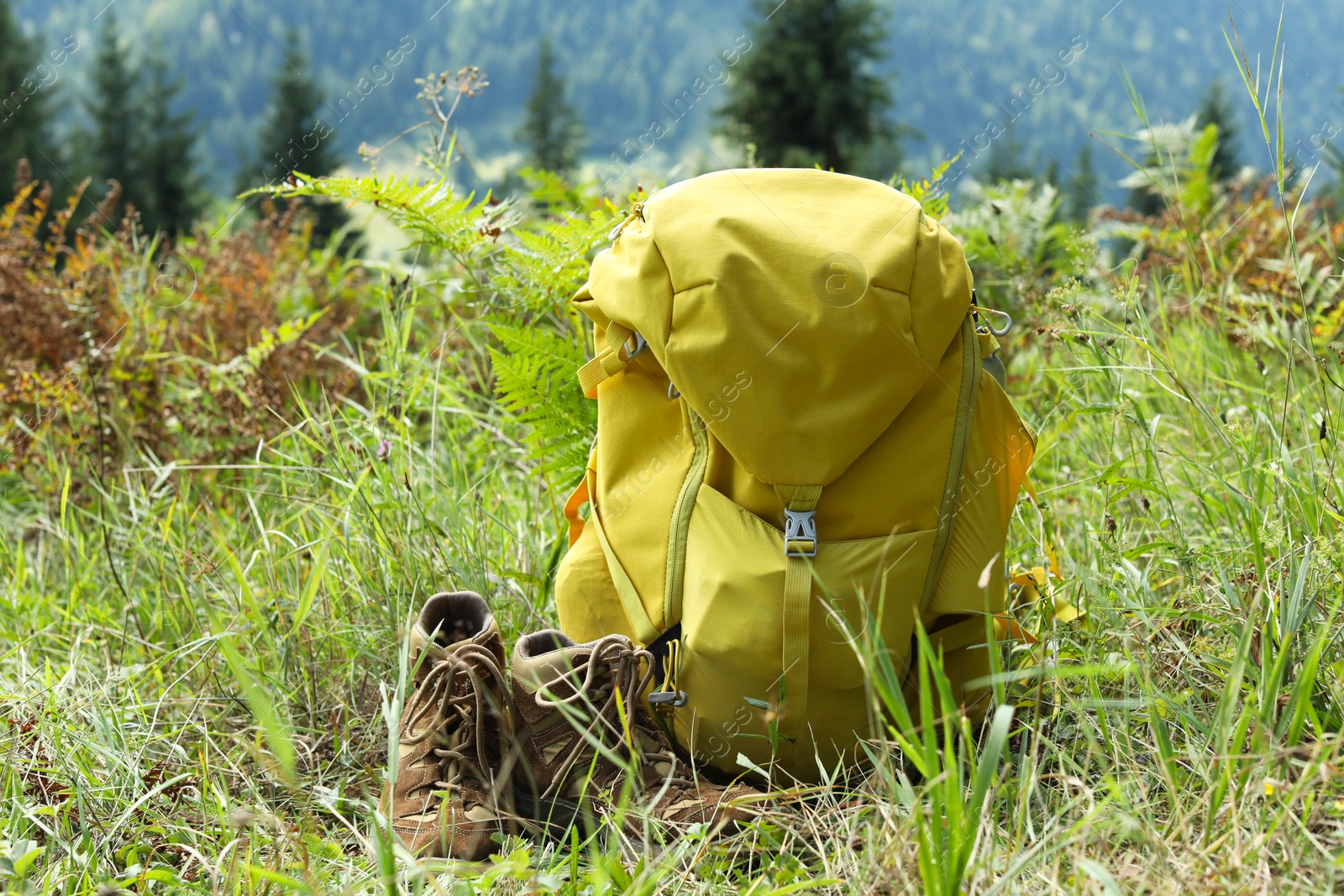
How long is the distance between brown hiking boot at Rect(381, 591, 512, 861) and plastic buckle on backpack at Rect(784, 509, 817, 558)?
23.8 inches

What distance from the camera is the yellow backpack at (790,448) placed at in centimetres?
156

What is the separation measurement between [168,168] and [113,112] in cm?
527

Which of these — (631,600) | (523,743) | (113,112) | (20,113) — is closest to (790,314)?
(631,600)

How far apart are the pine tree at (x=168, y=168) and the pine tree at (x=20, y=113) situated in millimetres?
3303

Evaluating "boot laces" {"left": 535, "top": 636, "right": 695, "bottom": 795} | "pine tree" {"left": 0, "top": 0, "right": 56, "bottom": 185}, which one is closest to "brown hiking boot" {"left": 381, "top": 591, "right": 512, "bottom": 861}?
"boot laces" {"left": 535, "top": 636, "right": 695, "bottom": 795}

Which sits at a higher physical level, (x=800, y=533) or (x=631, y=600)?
(x=800, y=533)

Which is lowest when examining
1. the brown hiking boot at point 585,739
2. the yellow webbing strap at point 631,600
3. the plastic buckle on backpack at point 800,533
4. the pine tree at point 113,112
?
the brown hiking boot at point 585,739

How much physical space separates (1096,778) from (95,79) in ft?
153

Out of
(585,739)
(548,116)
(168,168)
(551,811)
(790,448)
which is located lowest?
(551,811)

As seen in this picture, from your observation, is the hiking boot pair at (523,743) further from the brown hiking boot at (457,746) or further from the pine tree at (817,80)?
the pine tree at (817,80)

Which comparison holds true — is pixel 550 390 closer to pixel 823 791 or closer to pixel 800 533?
pixel 800 533

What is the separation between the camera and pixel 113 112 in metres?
37.2

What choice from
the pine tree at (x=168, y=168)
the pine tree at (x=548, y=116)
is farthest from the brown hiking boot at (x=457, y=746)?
the pine tree at (x=548, y=116)

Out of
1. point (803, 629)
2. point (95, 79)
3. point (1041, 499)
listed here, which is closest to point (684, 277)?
point (803, 629)
